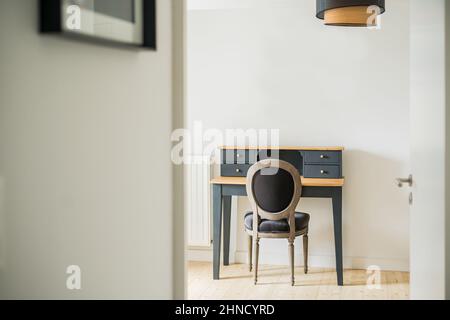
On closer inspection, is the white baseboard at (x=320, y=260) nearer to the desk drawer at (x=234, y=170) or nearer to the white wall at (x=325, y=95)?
the white wall at (x=325, y=95)

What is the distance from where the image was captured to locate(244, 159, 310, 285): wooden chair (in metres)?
4.15

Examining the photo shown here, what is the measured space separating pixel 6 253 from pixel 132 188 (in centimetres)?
52

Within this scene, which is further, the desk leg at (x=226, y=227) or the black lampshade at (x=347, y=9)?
the desk leg at (x=226, y=227)

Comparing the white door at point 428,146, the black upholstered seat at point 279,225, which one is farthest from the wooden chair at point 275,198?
the white door at point 428,146

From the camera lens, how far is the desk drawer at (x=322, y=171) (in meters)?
4.62

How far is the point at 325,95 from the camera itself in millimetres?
4820

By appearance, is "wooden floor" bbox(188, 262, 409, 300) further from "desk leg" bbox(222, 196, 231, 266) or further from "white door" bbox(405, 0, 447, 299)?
"white door" bbox(405, 0, 447, 299)

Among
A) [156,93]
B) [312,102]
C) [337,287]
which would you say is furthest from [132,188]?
[312,102]

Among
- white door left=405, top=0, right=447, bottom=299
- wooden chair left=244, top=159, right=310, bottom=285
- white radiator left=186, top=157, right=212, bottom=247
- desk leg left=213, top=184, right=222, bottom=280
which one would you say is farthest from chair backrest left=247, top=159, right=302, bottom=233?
white door left=405, top=0, right=447, bottom=299

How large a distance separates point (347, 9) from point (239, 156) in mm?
1686

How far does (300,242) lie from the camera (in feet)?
16.1

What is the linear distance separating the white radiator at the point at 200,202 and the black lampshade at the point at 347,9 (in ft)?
6.00

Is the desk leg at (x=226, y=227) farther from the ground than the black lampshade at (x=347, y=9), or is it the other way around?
the black lampshade at (x=347, y=9)
